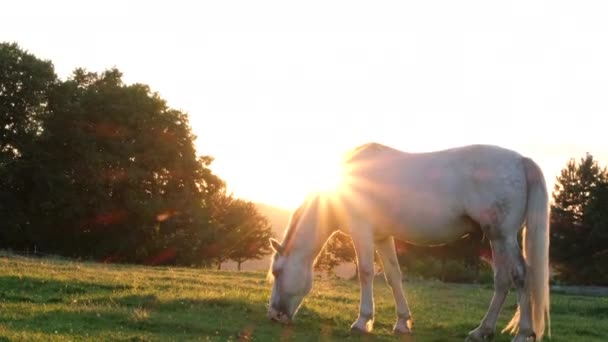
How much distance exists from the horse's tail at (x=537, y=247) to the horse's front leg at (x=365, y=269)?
2.38 metres

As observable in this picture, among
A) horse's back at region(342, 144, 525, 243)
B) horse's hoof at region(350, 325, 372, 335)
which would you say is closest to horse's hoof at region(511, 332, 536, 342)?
horse's back at region(342, 144, 525, 243)

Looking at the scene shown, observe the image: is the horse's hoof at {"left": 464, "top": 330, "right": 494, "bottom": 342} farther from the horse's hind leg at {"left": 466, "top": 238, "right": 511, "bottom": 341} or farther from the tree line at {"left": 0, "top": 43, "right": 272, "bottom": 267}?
the tree line at {"left": 0, "top": 43, "right": 272, "bottom": 267}

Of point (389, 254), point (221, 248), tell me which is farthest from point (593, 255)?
point (389, 254)

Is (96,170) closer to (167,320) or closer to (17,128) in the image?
(17,128)

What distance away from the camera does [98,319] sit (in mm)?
10914

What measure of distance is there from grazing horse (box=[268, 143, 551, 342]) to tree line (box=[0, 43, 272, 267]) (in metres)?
39.5

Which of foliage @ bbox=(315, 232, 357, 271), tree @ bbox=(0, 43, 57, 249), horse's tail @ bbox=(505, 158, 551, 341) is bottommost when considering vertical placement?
foliage @ bbox=(315, 232, 357, 271)

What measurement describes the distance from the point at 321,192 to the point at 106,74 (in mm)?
46647

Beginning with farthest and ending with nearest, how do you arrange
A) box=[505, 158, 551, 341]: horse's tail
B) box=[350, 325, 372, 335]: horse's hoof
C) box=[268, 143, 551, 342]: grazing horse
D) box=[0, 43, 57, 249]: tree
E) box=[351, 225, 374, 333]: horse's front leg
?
1. box=[0, 43, 57, 249]: tree
2. box=[351, 225, 374, 333]: horse's front leg
3. box=[350, 325, 372, 335]: horse's hoof
4. box=[268, 143, 551, 342]: grazing horse
5. box=[505, 158, 551, 341]: horse's tail

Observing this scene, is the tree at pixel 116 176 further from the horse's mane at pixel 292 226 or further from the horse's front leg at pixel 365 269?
the horse's front leg at pixel 365 269

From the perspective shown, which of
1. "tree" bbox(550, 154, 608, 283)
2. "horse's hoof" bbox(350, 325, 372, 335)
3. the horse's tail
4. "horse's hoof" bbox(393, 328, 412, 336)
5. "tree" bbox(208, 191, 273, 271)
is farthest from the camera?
"tree" bbox(208, 191, 273, 271)

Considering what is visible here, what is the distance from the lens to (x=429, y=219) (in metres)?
10.9

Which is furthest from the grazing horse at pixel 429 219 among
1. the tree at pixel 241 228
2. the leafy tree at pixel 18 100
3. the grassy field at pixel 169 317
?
the tree at pixel 241 228

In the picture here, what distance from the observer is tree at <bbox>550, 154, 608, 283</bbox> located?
2366 inches
